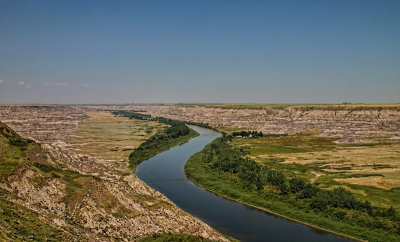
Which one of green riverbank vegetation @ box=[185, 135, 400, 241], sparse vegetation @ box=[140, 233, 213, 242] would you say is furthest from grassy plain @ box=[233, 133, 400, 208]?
sparse vegetation @ box=[140, 233, 213, 242]

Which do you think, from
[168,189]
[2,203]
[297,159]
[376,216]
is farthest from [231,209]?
[297,159]

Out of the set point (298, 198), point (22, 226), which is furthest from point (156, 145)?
point (22, 226)

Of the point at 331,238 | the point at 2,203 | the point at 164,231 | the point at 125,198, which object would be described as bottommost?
the point at 331,238

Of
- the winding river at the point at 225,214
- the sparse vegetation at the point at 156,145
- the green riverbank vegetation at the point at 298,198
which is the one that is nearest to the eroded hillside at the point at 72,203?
the winding river at the point at 225,214

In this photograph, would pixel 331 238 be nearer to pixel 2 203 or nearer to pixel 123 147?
pixel 2 203

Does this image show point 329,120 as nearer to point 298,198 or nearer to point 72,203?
point 298,198

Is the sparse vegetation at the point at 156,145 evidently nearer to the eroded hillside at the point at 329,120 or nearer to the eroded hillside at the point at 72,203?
the eroded hillside at the point at 72,203
